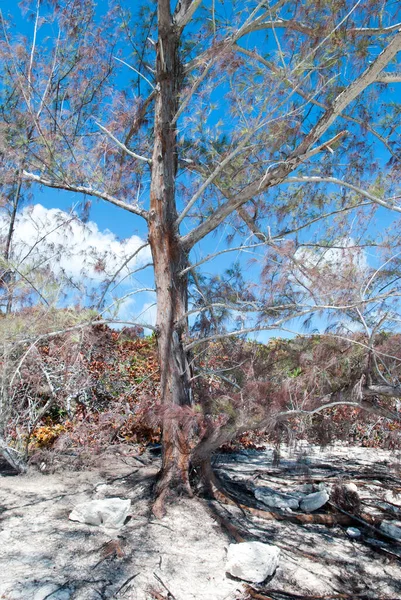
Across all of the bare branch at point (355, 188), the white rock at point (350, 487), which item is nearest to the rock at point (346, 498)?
the white rock at point (350, 487)

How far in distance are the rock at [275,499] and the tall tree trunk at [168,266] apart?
824mm

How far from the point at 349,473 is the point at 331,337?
2320mm

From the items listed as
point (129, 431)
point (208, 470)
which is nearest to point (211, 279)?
point (208, 470)

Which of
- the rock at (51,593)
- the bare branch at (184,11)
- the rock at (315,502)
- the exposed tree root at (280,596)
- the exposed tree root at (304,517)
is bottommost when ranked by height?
the exposed tree root at (280,596)

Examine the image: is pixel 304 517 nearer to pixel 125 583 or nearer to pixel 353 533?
pixel 353 533

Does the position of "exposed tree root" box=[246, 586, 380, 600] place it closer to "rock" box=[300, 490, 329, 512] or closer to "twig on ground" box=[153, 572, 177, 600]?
"twig on ground" box=[153, 572, 177, 600]

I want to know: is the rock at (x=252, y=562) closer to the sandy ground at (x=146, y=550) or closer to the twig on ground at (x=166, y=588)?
the sandy ground at (x=146, y=550)

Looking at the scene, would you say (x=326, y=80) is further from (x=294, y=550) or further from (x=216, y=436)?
(x=294, y=550)

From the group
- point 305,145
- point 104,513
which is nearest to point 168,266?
point 305,145

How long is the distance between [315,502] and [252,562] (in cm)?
162

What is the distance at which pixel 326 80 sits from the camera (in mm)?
4402

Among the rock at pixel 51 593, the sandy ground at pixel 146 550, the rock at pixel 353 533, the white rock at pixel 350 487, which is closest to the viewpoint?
the rock at pixel 51 593

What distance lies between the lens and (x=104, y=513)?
4.09 metres

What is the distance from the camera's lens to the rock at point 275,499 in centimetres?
492
